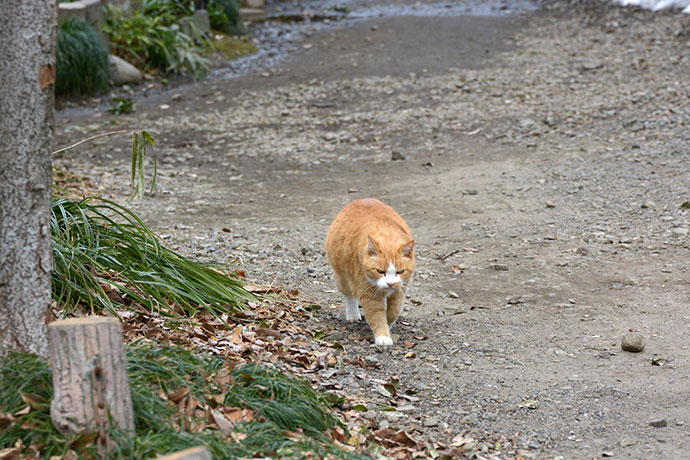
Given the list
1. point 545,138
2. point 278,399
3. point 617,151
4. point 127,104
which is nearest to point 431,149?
point 545,138

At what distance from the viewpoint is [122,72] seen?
1166cm

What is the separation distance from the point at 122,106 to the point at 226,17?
5.09 metres

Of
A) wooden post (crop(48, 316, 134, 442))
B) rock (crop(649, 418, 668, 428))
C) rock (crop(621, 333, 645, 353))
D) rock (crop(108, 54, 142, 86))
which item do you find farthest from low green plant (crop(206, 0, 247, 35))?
wooden post (crop(48, 316, 134, 442))

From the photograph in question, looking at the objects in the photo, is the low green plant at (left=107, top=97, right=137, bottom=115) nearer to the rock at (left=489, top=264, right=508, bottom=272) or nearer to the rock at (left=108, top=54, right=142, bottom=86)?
the rock at (left=108, top=54, right=142, bottom=86)

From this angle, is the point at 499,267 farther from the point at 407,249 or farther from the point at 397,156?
the point at 397,156

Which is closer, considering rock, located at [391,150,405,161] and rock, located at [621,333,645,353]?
Result: rock, located at [621,333,645,353]

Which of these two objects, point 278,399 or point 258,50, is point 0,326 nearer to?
point 278,399

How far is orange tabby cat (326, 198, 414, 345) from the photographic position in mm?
4297

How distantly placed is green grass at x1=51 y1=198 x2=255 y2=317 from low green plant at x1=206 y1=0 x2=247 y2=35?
10971mm

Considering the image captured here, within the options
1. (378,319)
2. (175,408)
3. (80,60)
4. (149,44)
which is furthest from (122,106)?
(175,408)

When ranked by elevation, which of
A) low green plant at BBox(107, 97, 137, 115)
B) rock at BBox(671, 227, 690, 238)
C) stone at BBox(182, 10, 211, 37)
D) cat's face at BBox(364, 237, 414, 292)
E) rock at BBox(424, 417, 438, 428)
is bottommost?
rock at BBox(424, 417, 438, 428)

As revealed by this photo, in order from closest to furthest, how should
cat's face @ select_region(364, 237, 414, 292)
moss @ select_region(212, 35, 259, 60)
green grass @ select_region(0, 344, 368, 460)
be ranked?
green grass @ select_region(0, 344, 368, 460) → cat's face @ select_region(364, 237, 414, 292) → moss @ select_region(212, 35, 259, 60)

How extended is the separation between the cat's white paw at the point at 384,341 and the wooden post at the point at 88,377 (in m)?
2.07

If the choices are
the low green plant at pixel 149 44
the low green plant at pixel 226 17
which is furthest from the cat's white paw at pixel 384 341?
the low green plant at pixel 226 17
